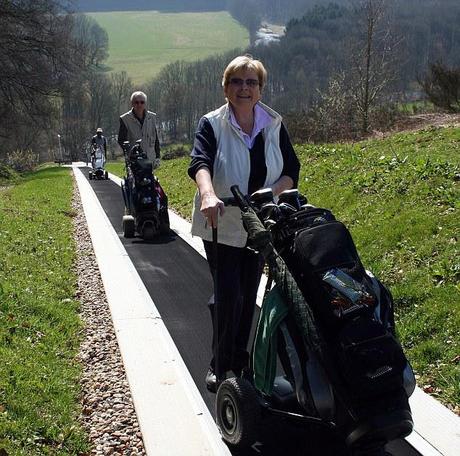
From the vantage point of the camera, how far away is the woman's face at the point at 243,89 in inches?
147

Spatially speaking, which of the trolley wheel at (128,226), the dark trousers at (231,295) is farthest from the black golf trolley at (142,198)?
the dark trousers at (231,295)

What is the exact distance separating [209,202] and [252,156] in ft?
2.06

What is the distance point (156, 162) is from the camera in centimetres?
1045

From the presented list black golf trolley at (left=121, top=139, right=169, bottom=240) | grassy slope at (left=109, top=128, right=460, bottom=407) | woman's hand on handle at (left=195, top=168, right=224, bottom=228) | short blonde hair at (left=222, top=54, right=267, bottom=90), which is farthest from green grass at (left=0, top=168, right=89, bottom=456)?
grassy slope at (left=109, top=128, right=460, bottom=407)

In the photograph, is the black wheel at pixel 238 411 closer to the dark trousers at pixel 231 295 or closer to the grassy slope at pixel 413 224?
the dark trousers at pixel 231 295

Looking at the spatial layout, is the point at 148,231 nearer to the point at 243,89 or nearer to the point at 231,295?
the point at 231,295

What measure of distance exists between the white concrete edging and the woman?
33 cm

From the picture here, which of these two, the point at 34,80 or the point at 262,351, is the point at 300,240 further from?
the point at 34,80

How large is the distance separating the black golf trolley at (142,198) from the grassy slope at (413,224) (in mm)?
2824

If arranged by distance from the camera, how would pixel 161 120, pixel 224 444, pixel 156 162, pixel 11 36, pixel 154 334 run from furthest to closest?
pixel 161 120 < pixel 11 36 < pixel 156 162 < pixel 154 334 < pixel 224 444

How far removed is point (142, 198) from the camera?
388 inches

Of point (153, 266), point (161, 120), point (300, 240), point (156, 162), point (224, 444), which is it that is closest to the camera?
point (300, 240)

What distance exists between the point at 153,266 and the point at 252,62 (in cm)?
487

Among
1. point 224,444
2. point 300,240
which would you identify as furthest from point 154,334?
point 300,240
